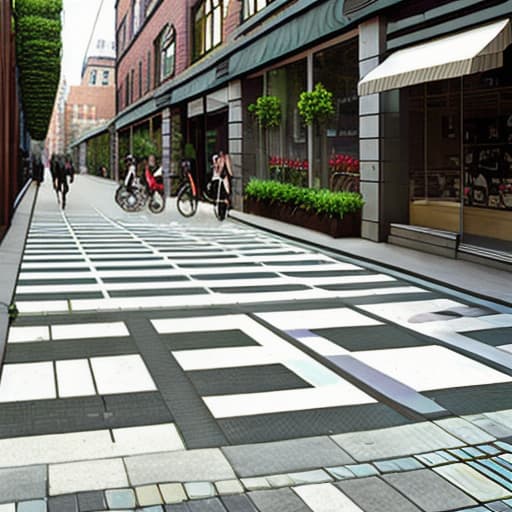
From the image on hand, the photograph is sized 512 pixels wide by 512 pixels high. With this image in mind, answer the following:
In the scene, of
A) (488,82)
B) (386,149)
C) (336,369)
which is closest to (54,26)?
(386,149)

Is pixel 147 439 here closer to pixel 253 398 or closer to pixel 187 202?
pixel 253 398

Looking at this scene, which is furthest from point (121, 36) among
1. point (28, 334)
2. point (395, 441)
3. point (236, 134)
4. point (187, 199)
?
point (395, 441)

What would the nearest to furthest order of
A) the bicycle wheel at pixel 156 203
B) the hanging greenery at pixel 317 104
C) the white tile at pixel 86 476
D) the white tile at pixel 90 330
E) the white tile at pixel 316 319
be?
the white tile at pixel 86 476, the white tile at pixel 90 330, the white tile at pixel 316 319, the hanging greenery at pixel 317 104, the bicycle wheel at pixel 156 203

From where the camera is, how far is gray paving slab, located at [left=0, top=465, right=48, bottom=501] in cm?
347

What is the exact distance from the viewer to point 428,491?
3.59 m

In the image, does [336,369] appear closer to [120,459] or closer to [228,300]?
[120,459]

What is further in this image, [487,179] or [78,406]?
[487,179]

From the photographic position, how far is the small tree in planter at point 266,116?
1989 centimetres

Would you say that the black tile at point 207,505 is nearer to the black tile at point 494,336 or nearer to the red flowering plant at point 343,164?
the black tile at point 494,336

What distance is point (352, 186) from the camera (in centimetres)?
1540

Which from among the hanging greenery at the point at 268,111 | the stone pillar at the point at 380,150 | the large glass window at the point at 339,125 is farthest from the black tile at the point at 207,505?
the hanging greenery at the point at 268,111

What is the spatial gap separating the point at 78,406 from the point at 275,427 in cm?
121

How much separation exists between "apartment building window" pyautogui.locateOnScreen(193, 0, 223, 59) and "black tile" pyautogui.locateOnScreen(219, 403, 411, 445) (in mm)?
22658

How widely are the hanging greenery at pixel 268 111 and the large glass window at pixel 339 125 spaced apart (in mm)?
2427
